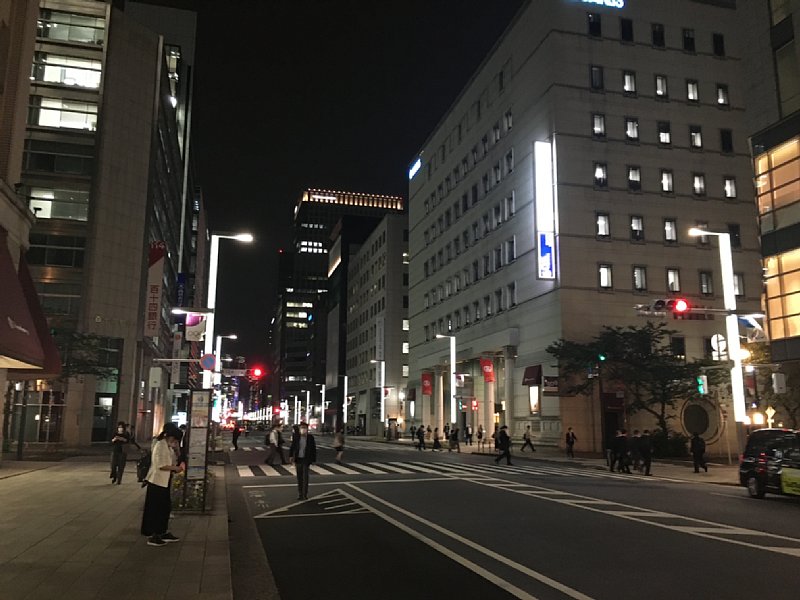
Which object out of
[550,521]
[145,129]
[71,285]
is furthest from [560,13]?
[550,521]

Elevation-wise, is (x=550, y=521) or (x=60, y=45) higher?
(x=60, y=45)

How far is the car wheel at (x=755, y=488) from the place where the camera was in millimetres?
18413

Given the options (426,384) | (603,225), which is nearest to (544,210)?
(603,225)

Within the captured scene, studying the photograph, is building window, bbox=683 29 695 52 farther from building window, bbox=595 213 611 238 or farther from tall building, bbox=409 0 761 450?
building window, bbox=595 213 611 238

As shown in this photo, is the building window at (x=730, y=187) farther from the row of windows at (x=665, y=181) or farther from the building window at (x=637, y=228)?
the building window at (x=637, y=228)

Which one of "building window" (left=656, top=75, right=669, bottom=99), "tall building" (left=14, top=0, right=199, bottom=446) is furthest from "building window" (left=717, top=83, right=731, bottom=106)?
"tall building" (left=14, top=0, right=199, bottom=446)

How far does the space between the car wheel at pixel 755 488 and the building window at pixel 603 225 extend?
1176 inches

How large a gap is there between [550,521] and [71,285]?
41.7 meters

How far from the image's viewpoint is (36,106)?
45.9m

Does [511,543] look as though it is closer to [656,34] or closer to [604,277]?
[604,277]

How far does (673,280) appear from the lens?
48.0 m

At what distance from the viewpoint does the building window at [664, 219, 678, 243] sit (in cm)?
4834

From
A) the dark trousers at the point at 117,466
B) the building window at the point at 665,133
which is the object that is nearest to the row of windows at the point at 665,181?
the building window at the point at 665,133

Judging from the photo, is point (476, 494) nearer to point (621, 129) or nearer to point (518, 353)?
point (518, 353)
